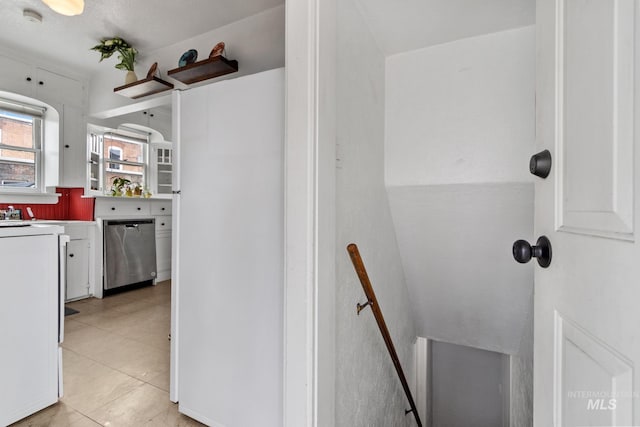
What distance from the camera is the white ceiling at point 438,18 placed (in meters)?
1.30

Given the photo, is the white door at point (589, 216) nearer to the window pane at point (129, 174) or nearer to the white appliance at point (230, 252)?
the white appliance at point (230, 252)

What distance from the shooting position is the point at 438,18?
1.39 m

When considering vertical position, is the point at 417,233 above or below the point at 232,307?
above

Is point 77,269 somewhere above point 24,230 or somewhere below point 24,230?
below

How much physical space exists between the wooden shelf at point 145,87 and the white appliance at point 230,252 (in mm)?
1088

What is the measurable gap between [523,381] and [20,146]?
551 cm

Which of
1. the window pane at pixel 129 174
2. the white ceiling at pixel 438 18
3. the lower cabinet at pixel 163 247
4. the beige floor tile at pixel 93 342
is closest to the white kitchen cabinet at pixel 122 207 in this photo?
the lower cabinet at pixel 163 247

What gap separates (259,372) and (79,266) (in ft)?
11.5

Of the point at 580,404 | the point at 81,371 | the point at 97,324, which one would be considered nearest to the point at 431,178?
the point at 580,404

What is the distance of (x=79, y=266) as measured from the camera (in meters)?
3.71

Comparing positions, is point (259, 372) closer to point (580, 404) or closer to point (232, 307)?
point (232, 307)

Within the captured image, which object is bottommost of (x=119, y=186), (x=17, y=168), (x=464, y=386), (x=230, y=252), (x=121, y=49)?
(x=464, y=386)

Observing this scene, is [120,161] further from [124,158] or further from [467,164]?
[467,164]

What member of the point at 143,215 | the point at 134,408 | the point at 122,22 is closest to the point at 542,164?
the point at 134,408
